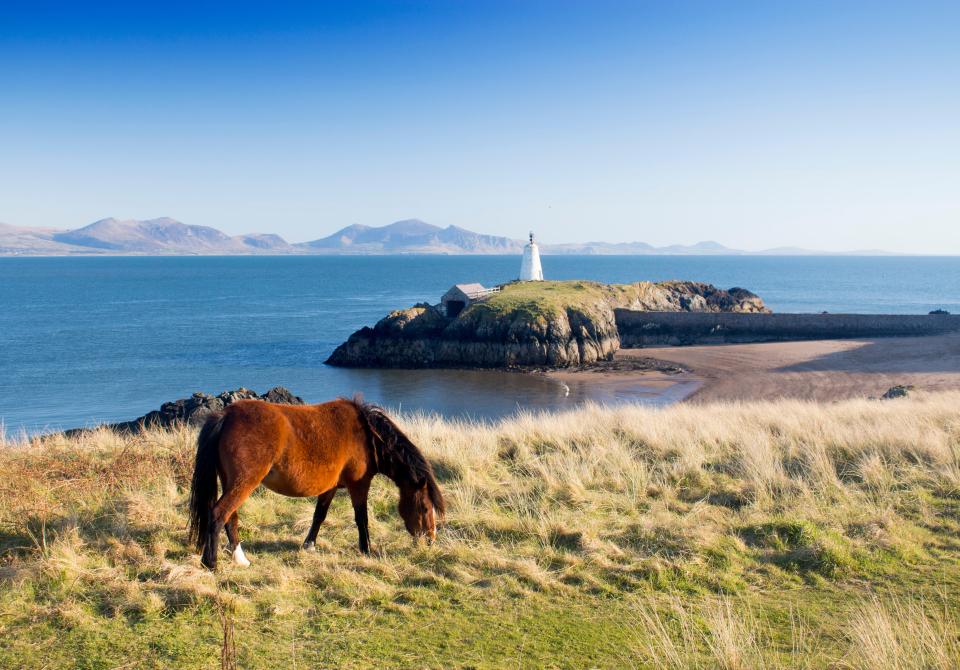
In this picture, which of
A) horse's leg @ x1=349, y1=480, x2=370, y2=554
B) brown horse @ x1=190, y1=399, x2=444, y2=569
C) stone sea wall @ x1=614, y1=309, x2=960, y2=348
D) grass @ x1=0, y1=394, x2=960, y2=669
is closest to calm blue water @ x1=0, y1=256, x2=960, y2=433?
stone sea wall @ x1=614, y1=309, x2=960, y2=348

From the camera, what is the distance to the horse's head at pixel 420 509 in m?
7.08

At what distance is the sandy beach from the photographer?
35.0 metres

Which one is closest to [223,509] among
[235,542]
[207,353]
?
[235,542]

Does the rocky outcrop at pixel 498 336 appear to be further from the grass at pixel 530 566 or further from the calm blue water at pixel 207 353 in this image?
the grass at pixel 530 566

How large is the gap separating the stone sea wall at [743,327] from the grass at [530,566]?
45.3 meters

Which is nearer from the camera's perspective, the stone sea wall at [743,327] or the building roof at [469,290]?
the stone sea wall at [743,327]

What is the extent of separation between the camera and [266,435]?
6344 mm

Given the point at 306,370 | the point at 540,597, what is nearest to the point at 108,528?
the point at 540,597

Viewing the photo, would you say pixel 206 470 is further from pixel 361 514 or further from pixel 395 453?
pixel 395 453

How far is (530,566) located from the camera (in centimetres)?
654

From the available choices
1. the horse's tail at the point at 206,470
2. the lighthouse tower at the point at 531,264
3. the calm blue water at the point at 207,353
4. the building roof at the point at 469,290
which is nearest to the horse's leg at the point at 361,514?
the horse's tail at the point at 206,470

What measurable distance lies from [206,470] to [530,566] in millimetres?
3043

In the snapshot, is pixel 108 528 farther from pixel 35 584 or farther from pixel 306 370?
pixel 306 370

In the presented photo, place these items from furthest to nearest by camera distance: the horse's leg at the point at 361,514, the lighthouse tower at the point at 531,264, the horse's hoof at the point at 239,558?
the lighthouse tower at the point at 531,264, the horse's leg at the point at 361,514, the horse's hoof at the point at 239,558
